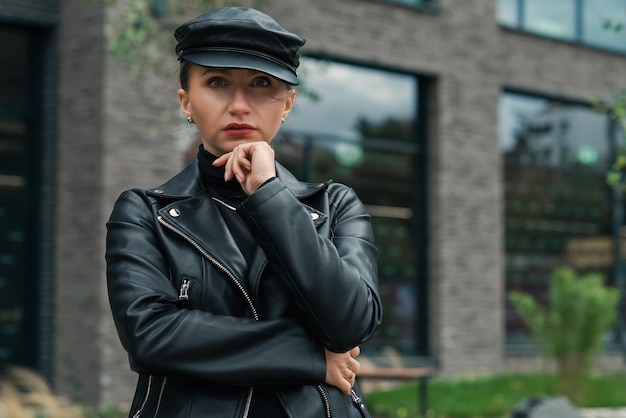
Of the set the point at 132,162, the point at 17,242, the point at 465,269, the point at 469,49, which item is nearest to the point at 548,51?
the point at 469,49

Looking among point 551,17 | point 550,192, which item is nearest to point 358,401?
point 550,192

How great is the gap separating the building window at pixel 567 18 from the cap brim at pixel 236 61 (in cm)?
1276

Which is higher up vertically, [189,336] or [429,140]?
[429,140]

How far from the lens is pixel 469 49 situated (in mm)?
14078

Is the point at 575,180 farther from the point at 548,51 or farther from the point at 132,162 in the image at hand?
the point at 132,162

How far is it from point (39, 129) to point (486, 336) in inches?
257

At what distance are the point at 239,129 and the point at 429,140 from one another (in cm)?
1161

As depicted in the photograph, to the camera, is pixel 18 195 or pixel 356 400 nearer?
pixel 356 400

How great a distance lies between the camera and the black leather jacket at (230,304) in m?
2.16

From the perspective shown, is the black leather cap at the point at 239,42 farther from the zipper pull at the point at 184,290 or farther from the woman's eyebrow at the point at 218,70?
the zipper pull at the point at 184,290

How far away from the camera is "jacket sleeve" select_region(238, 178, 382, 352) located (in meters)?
2.14

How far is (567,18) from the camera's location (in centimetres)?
1552

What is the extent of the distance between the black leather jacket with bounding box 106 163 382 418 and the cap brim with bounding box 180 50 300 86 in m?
0.25

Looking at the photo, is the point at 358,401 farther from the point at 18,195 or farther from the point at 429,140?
the point at 429,140
